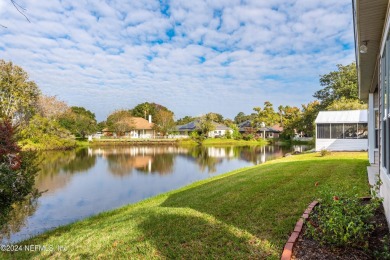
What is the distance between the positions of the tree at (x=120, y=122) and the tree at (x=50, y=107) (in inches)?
355

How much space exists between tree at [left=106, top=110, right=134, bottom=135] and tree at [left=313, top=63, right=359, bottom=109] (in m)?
30.9

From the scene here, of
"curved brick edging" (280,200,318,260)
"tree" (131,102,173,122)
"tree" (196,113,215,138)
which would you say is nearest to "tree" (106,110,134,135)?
"tree" (196,113,215,138)

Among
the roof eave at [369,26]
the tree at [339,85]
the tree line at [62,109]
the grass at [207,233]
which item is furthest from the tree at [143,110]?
the grass at [207,233]

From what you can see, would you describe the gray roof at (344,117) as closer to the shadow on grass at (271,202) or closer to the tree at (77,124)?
the shadow on grass at (271,202)

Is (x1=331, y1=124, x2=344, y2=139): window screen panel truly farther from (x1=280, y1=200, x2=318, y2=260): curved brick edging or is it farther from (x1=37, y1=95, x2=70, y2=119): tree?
(x1=37, y1=95, x2=70, y2=119): tree

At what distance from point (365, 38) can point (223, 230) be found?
13.3ft

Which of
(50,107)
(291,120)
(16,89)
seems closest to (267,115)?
(291,120)

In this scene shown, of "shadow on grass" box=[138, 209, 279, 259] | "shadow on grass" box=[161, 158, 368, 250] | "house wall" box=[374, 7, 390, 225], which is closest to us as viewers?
"shadow on grass" box=[138, 209, 279, 259]

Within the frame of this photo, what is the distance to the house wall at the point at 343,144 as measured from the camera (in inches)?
657

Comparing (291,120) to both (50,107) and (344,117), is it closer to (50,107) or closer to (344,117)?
(344,117)

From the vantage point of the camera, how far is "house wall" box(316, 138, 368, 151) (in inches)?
657

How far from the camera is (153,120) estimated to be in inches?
2258

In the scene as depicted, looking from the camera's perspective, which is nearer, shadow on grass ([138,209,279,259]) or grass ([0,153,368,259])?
shadow on grass ([138,209,279,259])

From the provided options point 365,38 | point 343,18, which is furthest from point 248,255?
point 343,18
